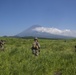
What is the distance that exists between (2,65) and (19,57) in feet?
12.5

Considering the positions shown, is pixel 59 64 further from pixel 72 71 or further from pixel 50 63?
pixel 72 71

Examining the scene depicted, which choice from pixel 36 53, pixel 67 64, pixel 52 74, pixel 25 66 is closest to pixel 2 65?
pixel 25 66

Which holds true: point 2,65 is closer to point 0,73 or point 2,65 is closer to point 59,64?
point 0,73

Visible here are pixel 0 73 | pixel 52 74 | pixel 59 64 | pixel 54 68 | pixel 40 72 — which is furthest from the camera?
pixel 59 64

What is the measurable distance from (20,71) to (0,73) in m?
0.99

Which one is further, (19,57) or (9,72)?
(19,57)

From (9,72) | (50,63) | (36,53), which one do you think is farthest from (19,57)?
(9,72)

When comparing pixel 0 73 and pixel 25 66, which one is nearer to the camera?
pixel 0 73

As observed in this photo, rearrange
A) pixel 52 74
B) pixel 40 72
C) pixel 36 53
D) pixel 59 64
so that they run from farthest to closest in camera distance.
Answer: pixel 36 53 < pixel 59 64 < pixel 52 74 < pixel 40 72

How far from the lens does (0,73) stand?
10914 mm

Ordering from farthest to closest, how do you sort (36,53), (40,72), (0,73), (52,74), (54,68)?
(36,53) < (54,68) < (52,74) < (40,72) < (0,73)

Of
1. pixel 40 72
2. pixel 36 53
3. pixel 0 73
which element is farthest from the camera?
pixel 36 53

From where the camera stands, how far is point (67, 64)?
596 inches

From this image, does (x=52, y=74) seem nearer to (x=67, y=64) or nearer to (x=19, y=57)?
(x=67, y=64)
